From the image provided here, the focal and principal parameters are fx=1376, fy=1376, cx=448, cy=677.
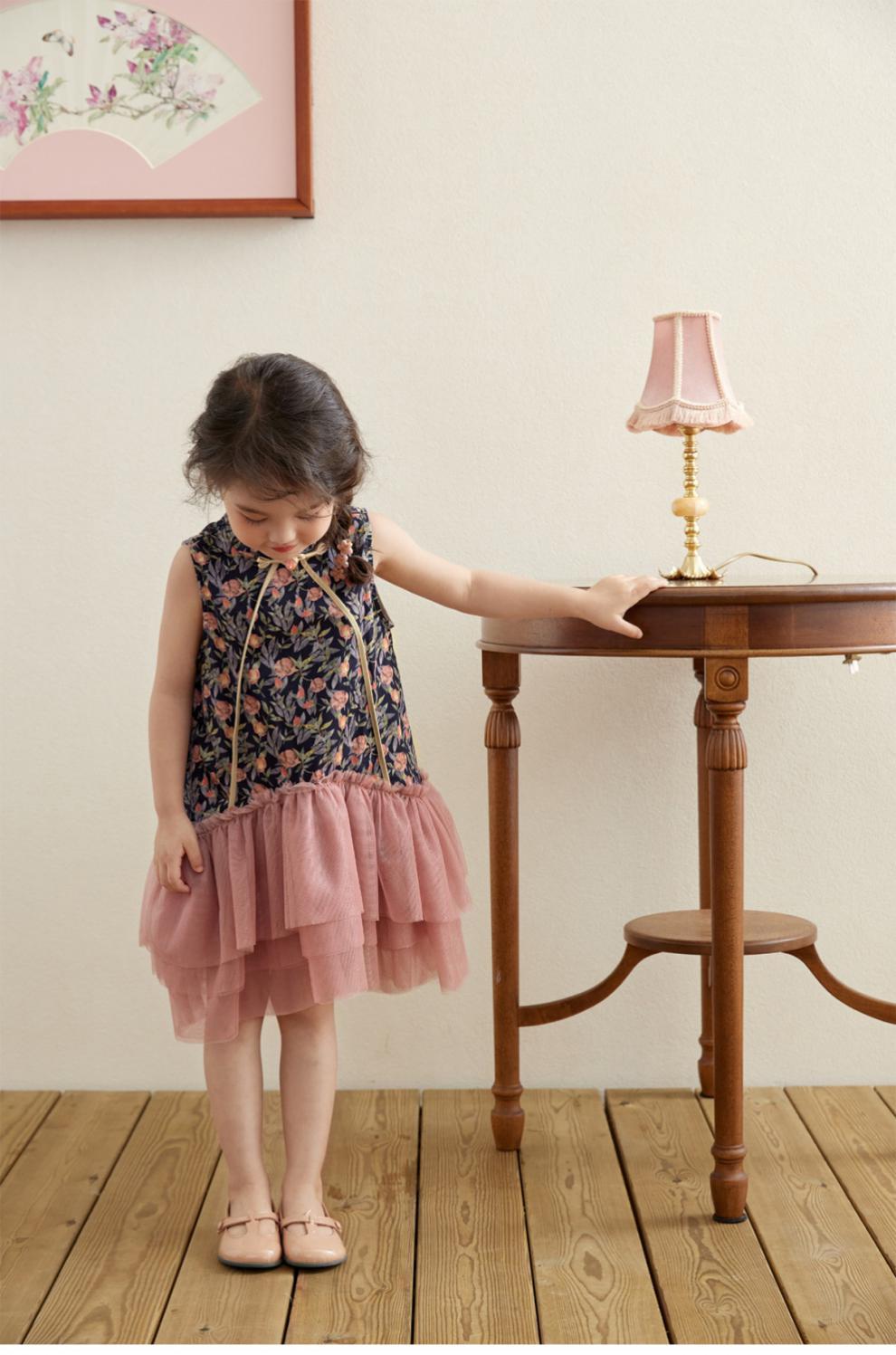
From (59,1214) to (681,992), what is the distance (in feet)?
2.76

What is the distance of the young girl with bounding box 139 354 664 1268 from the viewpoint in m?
1.35

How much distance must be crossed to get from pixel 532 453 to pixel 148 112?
66 cm

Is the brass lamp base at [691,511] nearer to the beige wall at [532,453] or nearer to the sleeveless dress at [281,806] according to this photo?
the beige wall at [532,453]

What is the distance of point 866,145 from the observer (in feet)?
5.86

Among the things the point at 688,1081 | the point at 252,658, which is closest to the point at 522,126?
the point at 252,658

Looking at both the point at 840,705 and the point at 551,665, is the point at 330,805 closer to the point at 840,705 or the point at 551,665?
the point at 551,665

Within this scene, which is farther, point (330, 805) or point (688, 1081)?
point (688, 1081)

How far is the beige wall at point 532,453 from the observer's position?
5.85 ft

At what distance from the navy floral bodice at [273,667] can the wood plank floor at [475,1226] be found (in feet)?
1.52

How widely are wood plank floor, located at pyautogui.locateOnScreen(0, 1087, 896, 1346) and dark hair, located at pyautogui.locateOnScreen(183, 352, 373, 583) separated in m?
0.75

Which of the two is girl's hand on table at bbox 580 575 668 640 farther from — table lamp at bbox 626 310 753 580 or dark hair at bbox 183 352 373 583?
dark hair at bbox 183 352 373 583

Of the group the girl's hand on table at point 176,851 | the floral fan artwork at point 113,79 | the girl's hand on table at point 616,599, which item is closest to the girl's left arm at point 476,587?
the girl's hand on table at point 616,599

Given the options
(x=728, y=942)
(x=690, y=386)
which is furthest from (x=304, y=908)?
(x=690, y=386)

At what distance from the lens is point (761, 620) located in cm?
139
